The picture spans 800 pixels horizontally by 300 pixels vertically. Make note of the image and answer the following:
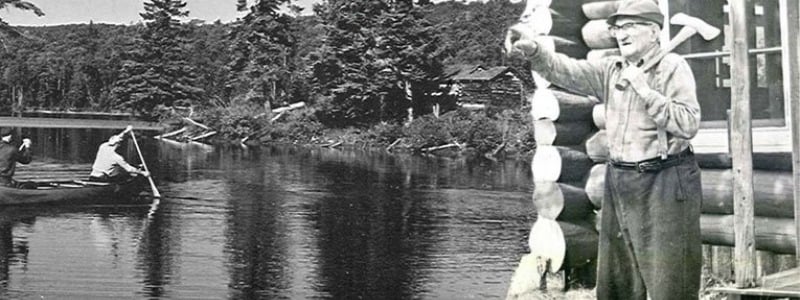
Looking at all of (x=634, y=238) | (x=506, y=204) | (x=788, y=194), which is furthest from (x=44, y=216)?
(x=788, y=194)

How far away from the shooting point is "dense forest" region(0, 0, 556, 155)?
7.05 m

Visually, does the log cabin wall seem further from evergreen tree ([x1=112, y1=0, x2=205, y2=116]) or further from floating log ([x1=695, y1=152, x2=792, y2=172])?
evergreen tree ([x1=112, y1=0, x2=205, y2=116])

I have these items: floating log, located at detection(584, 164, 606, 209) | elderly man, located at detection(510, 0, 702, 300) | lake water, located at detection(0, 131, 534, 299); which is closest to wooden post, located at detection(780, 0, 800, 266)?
elderly man, located at detection(510, 0, 702, 300)

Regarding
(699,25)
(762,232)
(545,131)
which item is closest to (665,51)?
(699,25)

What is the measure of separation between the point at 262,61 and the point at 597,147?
304 cm

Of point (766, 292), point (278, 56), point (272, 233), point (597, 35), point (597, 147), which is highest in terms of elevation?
point (278, 56)

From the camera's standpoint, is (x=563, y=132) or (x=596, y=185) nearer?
(x=596, y=185)

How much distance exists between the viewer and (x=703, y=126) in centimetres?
465

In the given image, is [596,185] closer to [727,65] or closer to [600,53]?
[600,53]

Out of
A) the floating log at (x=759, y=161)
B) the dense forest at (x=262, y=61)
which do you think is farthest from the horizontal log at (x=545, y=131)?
the dense forest at (x=262, y=61)

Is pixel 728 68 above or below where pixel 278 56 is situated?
below

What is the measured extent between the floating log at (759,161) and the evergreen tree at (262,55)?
3616 millimetres

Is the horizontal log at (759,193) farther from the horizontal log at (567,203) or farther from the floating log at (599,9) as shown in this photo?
the floating log at (599,9)

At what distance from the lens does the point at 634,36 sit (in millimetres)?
4348
